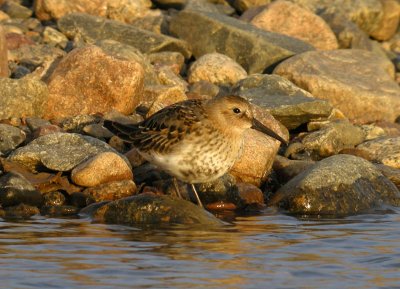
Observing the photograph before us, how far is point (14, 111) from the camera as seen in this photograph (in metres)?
14.5

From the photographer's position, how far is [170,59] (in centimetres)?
1769

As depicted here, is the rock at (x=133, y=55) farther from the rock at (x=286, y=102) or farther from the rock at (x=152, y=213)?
the rock at (x=152, y=213)

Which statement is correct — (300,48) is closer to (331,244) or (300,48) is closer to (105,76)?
(105,76)

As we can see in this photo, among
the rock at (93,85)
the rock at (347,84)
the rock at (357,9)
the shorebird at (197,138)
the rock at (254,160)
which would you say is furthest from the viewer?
the rock at (357,9)

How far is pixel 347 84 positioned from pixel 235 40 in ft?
8.29

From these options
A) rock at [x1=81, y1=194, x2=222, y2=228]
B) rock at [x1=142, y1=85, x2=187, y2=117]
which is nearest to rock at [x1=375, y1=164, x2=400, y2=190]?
rock at [x1=142, y1=85, x2=187, y2=117]

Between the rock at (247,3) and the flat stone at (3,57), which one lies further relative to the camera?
the rock at (247,3)

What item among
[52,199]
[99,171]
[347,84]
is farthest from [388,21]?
[52,199]

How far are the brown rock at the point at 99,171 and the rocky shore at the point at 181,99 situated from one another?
0.01 metres

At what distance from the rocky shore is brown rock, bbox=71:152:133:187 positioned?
1 centimetres

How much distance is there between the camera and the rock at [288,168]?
1357 centimetres

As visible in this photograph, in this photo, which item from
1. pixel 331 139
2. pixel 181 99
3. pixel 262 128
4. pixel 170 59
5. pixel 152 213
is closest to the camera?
pixel 152 213

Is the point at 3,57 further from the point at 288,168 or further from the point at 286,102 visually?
the point at 288,168

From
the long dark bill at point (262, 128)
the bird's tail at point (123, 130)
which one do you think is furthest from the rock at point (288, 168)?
the bird's tail at point (123, 130)
